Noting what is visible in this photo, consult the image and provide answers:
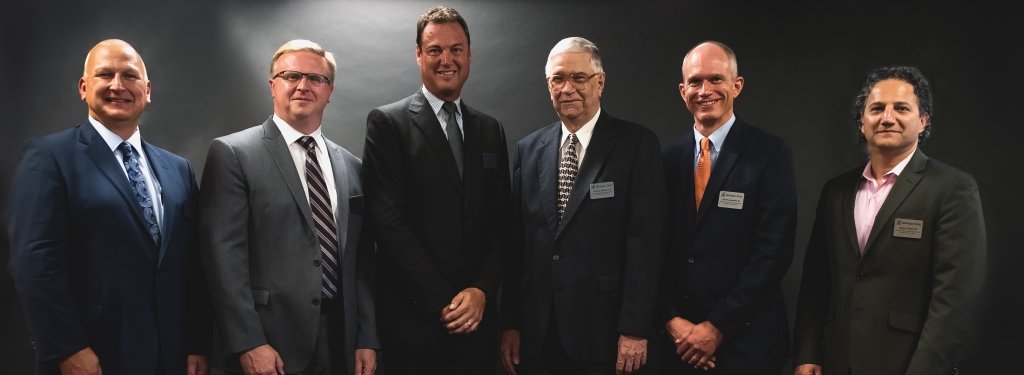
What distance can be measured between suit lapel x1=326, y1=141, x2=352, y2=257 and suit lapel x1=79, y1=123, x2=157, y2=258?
691mm

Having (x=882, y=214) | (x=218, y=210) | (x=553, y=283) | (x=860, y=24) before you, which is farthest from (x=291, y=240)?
(x=860, y=24)

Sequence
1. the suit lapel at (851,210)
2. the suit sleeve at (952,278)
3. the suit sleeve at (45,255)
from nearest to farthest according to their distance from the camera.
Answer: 1. the suit sleeve at (45,255)
2. the suit sleeve at (952,278)
3. the suit lapel at (851,210)

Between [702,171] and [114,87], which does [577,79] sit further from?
[114,87]

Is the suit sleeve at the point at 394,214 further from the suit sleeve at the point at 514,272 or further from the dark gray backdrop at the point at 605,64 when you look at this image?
the dark gray backdrop at the point at 605,64

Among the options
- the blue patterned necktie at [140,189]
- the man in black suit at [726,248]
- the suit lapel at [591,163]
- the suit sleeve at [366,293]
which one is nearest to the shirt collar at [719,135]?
the man in black suit at [726,248]

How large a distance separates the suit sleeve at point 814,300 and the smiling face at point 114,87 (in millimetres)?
2868

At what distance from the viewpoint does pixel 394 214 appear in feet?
9.39

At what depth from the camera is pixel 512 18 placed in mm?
4453

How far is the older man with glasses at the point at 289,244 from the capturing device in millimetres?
2713

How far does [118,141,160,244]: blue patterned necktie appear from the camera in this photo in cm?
278

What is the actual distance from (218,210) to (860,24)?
12.2 ft

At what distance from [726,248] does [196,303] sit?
218cm

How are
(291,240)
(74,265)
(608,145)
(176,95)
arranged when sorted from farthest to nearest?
(176,95) < (608,145) < (291,240) < (74,265)

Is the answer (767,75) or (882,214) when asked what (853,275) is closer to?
(882,214)
